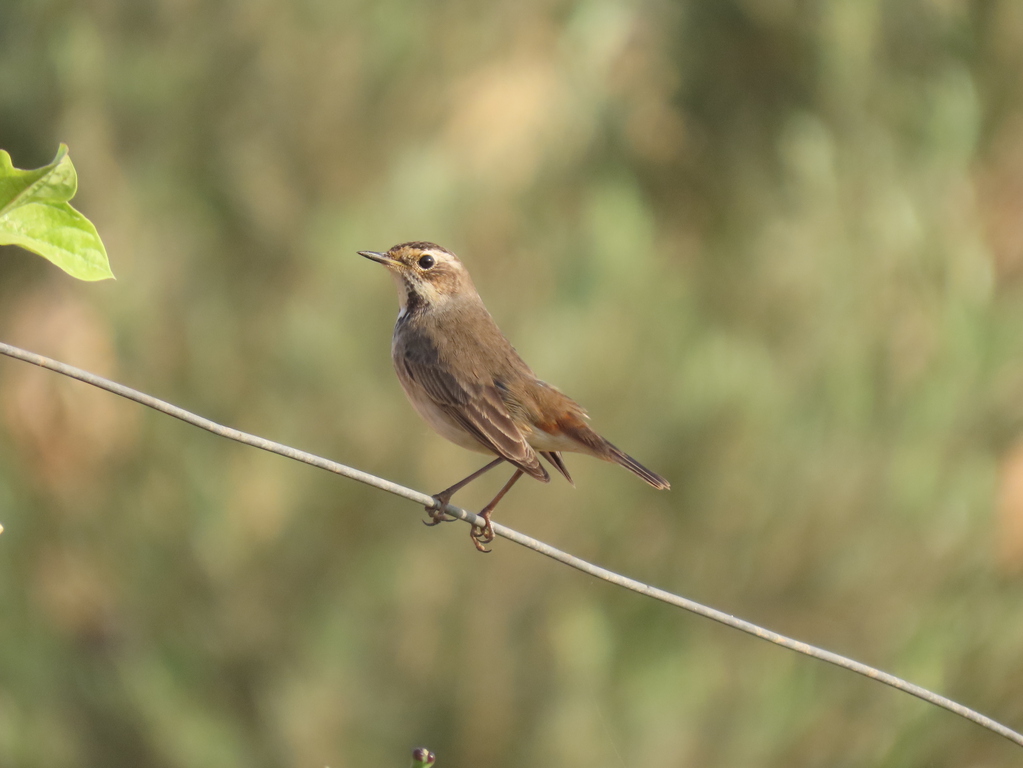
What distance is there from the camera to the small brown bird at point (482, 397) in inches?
138

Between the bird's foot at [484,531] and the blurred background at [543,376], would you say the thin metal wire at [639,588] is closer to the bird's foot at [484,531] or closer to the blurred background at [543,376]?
the bird's foot at [484,531]

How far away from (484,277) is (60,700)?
370 cm

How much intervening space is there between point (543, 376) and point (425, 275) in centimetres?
272

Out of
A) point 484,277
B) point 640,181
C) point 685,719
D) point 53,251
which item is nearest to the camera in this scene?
point 53,251

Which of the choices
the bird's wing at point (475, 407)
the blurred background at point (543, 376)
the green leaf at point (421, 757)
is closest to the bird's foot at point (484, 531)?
the bird's wing at point (475, 407)

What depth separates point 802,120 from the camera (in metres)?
7.58

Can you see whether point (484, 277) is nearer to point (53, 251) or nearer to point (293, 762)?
point (293, 762)

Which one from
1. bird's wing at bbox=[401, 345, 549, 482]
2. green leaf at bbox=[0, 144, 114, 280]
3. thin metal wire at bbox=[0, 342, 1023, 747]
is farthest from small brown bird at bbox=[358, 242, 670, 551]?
green leaf at bbox=[0, 144, 114, 280]

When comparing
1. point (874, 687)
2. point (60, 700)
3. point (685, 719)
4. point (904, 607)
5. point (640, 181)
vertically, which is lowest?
point (60, 700)

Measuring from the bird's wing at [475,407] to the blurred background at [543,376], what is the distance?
290 centimetres

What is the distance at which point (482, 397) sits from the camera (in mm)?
Result: 3623

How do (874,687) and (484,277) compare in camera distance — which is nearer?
(874,687)

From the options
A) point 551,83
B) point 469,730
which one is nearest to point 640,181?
point 551,83

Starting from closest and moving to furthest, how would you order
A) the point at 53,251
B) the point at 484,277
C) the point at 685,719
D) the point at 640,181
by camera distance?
the point at 53,251 → the point at 685,719 → the point at 484,277 → the point at 640,181
